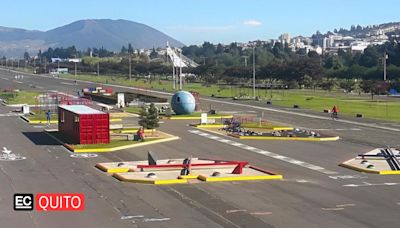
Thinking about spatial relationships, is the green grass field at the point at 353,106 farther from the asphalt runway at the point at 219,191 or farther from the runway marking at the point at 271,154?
the asphalt runway at the point at 219,191

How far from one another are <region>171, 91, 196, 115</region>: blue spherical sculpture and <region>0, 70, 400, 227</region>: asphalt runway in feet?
70.8

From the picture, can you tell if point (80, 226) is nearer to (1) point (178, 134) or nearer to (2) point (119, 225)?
(2) point (119, 225)

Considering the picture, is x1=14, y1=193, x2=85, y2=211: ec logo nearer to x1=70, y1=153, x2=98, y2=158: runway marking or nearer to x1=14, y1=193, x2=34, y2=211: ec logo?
x1=14, y1=193, x2=34, y2=211: ec logo

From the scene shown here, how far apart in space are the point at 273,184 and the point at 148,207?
7560mm

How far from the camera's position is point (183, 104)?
224 feet

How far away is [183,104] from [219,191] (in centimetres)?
4002

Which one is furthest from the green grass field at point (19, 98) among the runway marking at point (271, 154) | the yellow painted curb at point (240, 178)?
the yellow painted curb at point (240, 178)

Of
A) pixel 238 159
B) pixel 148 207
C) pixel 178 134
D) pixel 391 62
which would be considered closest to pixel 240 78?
pixel 391 62

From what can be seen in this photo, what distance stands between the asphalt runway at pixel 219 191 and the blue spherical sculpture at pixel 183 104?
21588mm

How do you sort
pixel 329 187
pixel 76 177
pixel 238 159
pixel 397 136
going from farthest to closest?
pixel 397 136, pixel 238 159, pixel 76 177, pixel 329 187

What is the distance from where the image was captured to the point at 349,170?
34.8 m

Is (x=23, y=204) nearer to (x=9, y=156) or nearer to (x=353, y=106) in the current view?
(x=9, y=156)

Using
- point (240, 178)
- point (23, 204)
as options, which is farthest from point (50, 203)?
point (240, 178)

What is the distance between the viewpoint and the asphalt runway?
2305 centimetres
